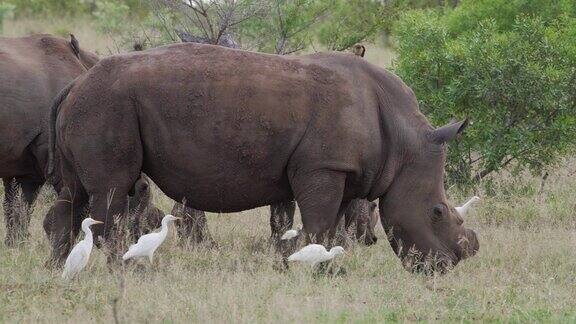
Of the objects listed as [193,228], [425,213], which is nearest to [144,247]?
[193,228]

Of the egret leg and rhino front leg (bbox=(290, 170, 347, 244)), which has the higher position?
rhino front leg (bbox=(290, 170, 347, 244))

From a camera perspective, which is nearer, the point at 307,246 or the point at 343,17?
the point at 307,246

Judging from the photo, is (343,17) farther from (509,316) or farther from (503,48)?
(509,316)

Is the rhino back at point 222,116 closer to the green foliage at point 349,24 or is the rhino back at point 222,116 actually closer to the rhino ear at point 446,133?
the rhino ear at point 446,133

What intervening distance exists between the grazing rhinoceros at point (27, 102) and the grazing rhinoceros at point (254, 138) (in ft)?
4.90

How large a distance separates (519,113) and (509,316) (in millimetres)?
5933

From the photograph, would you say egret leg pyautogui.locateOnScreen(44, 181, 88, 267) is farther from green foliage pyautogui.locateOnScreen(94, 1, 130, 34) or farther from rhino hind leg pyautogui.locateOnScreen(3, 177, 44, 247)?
green foliage pyautogui.locateOnScreen(94, 1, 130, 34)


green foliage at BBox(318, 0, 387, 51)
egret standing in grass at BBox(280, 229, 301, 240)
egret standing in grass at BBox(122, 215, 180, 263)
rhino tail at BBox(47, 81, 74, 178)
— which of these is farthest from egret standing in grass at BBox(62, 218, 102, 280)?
green foliage at BBox(318, 0, 387, 51)

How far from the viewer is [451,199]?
46.0 ft

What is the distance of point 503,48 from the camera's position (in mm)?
13617

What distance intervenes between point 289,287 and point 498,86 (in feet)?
17.4

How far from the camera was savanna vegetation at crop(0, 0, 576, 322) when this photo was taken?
845cm

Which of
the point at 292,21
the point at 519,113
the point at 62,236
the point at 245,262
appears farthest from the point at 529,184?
the point at 62,236

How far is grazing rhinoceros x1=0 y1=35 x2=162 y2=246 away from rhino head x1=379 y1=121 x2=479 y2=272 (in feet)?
8.65
